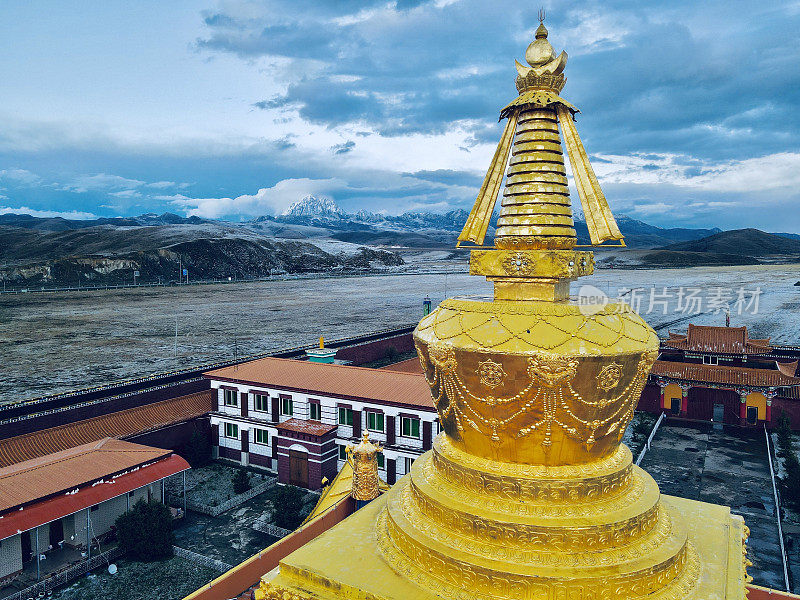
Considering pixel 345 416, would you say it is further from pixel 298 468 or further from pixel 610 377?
pixel 610 377

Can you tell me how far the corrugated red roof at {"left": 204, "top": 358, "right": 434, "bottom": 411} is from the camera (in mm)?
24125

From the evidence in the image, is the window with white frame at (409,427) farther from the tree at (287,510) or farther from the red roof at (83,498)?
the red roof at (83,498)

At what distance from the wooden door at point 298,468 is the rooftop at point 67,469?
5.66 metres

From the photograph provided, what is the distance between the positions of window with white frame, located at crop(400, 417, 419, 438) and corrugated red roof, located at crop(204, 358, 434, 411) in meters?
0.75

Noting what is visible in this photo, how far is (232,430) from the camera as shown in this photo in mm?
27609

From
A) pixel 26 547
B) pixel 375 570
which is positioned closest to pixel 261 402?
pixel 26 547

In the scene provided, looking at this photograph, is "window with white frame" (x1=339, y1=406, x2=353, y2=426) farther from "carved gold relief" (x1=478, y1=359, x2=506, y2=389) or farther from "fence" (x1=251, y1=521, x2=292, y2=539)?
"carved gold relief" (x1=478, y1=359, x2=506, y2=389)

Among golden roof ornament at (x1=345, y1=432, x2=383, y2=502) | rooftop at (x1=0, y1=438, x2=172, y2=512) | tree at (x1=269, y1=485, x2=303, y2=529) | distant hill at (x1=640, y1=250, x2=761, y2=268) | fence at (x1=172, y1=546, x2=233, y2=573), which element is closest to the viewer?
golden roof ornament at (x1=345, y1=432, x2=383, y2=502)

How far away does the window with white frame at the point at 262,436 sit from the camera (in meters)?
26.6

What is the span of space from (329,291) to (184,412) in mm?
89062

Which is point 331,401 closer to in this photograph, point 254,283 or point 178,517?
point 178,517

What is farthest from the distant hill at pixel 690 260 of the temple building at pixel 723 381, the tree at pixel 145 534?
the tree at pixel 145 534

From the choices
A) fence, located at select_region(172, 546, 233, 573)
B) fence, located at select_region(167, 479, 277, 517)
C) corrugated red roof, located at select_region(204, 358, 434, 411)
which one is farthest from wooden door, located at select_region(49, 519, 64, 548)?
corrugated red roof, located at select_region(204, 358, 434, 411)

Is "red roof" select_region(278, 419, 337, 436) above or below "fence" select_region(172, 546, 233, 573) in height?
above
